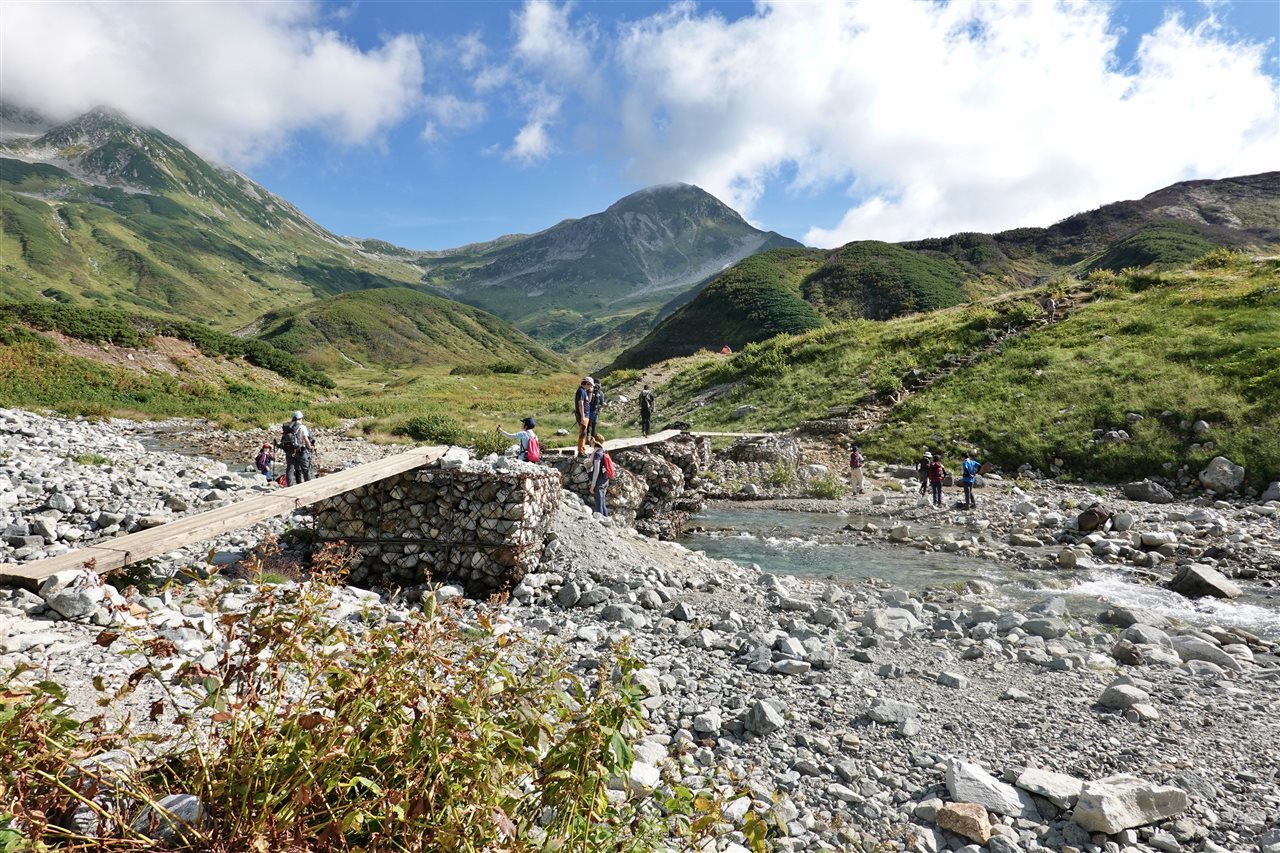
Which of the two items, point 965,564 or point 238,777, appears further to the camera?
point 965,564

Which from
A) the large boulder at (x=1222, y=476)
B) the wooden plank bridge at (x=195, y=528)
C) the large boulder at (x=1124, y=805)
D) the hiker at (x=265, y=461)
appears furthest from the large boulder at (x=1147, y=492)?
the hiker at (x=265, y=461)

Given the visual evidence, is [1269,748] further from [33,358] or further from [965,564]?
[33,358]

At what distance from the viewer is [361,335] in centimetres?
14175

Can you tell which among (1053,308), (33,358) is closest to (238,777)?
(1053,308)

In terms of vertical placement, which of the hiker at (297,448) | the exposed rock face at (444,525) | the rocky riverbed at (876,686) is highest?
the hiker at (297,448)

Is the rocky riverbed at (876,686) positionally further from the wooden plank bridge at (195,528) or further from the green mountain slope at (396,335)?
the green mountain slope at (396,335)

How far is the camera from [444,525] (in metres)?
10.4

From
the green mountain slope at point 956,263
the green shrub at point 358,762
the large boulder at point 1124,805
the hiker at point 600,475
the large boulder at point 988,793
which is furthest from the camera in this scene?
the green mountain slope at point 956,263

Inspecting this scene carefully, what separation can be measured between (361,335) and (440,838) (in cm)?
15588

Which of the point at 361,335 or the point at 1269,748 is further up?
the point at 361,335

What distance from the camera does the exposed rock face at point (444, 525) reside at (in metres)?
10.2

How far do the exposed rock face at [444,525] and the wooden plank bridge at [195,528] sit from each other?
0.56m

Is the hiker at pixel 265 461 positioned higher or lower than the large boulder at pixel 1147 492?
higher

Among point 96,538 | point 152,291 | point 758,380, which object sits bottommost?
point 96,538
